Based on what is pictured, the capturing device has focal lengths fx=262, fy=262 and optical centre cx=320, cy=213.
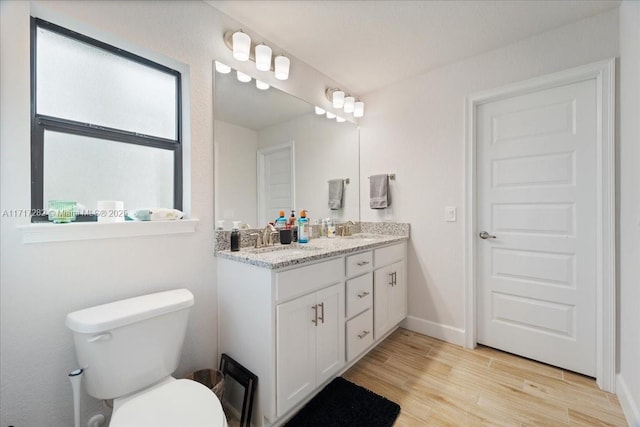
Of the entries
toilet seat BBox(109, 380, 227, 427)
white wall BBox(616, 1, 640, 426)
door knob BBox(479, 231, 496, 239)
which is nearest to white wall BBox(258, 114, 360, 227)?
door knob BBox(479, 231, 496, 239)

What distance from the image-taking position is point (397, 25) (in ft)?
5.75

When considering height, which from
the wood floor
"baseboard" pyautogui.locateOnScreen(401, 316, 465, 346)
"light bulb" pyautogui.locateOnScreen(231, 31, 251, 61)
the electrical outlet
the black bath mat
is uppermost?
"light bulb" pyautogui.locateOnScreen(231, 31, 251, 61)

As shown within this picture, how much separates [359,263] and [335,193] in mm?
897

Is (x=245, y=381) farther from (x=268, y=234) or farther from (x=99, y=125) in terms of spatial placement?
(x=99, y=125)

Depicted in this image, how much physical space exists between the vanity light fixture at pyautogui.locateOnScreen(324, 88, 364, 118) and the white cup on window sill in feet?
6.08

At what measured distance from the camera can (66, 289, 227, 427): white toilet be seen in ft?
3.10

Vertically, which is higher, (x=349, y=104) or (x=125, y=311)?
(x=349, y=104)

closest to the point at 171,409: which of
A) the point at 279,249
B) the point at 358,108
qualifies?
the point at 279,249

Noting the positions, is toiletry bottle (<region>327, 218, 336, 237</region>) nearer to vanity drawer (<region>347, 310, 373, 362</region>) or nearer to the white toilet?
vanity drawer (<region>347, 310, 373, 362</region>)

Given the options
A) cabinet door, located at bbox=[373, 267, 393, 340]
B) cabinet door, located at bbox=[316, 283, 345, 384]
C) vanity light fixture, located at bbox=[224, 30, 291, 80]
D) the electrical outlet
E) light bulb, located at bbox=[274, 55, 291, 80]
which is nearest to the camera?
cabinet door, located at bbox=[316, 283, 345, 384]

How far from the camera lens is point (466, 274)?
7.10 ft

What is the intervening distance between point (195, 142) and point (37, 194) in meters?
0.71

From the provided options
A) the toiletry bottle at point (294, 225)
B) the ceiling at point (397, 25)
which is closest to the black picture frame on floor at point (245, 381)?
the toiletry bottle at point (294, 225)

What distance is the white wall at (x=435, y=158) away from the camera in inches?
80.3
